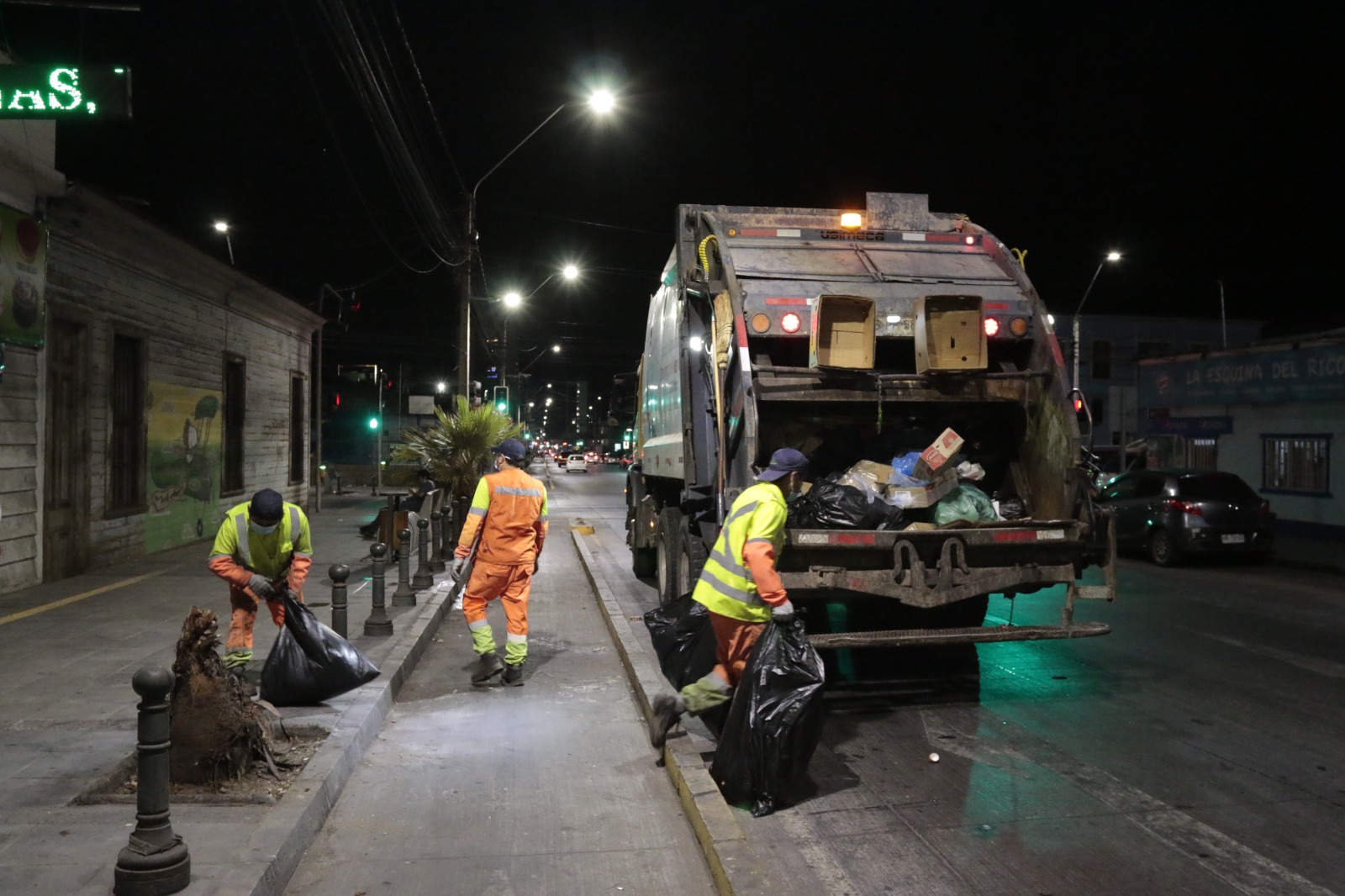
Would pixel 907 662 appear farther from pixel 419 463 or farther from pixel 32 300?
pixel 419 463

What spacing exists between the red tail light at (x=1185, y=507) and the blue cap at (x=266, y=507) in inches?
518

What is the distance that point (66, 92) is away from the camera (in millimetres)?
8438

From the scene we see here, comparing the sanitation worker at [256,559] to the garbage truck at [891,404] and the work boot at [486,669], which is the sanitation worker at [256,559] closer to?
the work boot at [486,669]

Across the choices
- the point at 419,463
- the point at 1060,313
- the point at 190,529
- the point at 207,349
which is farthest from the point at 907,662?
the point at 1060,313

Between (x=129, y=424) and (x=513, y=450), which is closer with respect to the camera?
(x=513, y=450)

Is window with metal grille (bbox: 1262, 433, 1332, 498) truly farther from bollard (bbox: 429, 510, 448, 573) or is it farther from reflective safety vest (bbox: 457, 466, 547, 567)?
reflective safety vest (bbox: 457, 466, 547, 567)

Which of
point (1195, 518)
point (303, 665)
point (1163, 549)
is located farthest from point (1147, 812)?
point (1163, 549)

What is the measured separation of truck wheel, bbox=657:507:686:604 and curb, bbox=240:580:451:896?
2.55 m

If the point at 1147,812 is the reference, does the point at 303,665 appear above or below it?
above

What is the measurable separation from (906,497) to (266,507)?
13.8 ft

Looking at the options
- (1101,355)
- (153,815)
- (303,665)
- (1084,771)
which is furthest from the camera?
(1101,355)

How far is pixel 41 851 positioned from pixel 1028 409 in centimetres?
642

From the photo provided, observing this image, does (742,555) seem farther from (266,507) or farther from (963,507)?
(266,507)

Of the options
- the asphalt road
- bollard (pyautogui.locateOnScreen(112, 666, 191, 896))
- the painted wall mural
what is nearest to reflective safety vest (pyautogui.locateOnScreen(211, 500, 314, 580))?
bollard (pyautogui.locateOnScreen(112, 666, 191, 896))
